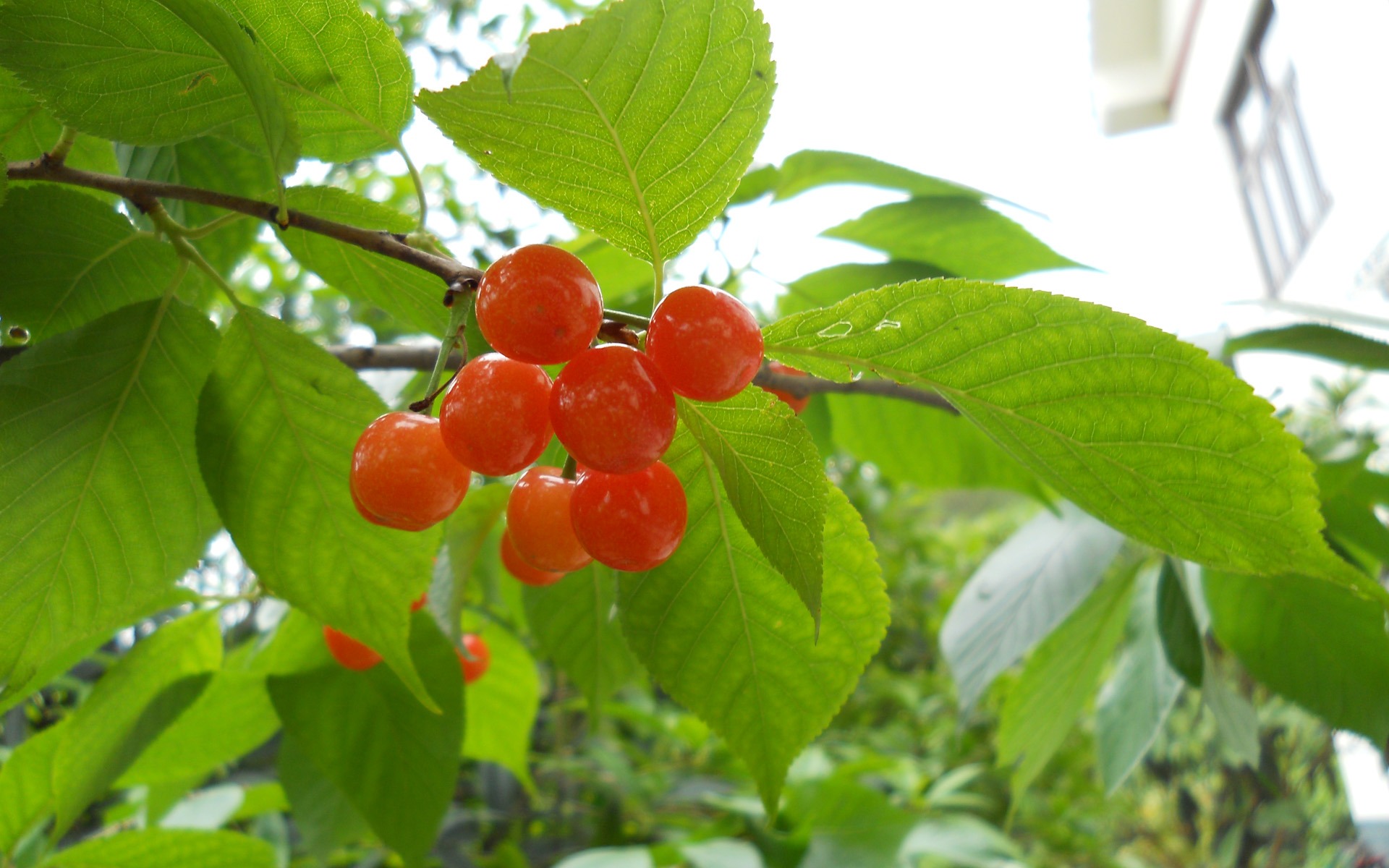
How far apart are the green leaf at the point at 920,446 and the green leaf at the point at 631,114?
584 mm

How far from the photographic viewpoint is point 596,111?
33 centimetres

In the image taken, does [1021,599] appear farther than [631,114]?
Yes

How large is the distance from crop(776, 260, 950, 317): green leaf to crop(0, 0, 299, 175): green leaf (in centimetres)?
55

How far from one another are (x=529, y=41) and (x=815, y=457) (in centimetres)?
19

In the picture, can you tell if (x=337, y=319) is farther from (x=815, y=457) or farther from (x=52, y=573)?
(x=815, y=457)

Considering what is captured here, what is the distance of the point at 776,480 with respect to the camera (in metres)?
0.36

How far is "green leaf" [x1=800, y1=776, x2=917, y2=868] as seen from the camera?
1.30 meters

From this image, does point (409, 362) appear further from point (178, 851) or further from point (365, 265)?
point (178, 851)

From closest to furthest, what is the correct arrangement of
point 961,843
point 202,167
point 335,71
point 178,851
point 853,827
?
1. point 335,71
2. point 202,167
3. point 178,851
4. point 853,827
5. point 961,843

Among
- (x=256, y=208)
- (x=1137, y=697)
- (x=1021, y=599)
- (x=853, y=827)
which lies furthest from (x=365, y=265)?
(x=853, y=827)

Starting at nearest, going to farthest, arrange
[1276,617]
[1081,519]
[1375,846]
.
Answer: [1276,617] → [1081,519] → [1375,846]

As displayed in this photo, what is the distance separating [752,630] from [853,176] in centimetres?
57

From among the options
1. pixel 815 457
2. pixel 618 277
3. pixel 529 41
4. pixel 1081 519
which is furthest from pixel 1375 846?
pixel 529 41

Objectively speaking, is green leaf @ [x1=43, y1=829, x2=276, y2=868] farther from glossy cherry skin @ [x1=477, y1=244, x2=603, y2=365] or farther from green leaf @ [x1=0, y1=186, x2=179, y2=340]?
glossy cherry skin @ [x1=477, y1=244, x2=603, y2=365]
